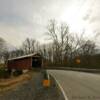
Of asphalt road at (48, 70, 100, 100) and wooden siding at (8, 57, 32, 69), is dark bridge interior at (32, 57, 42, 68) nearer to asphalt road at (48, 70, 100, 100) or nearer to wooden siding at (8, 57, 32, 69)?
wooden siding at (8, 57, 32, 69)

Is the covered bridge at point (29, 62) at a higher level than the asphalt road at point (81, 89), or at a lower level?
higher

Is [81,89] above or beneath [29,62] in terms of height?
beneath

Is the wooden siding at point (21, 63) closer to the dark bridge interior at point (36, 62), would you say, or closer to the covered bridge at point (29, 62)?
the covered bridge at point (29, 62)

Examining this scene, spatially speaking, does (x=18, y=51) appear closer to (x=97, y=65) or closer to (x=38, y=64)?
(x=38, y=64)

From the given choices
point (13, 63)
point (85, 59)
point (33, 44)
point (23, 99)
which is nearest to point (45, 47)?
point (33, 44)

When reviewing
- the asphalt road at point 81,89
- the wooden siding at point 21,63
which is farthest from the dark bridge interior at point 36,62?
the asphalt road at point 81,89

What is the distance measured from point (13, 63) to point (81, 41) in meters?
34.6

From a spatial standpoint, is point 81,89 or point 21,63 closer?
point 81,89

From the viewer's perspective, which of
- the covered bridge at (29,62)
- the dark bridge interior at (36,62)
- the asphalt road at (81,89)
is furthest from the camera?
the dark bridge interior at (36,62)

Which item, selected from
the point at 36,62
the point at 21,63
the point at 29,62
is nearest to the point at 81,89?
the point at 29,62

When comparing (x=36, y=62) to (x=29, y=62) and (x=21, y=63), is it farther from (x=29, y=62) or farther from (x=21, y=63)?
(x=21, y=63)

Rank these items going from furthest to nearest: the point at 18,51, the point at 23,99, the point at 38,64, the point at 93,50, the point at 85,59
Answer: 1. the point at 18,51
2. the point at 93,50
3. the point at 38,64
4. the point at 85,59
5. the point at 23,99

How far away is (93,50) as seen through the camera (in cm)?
9369

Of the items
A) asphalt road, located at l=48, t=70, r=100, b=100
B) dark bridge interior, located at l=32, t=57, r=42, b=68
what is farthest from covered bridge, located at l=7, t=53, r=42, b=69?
asphalt road, located at l=48, t=70, r=100, b=100
